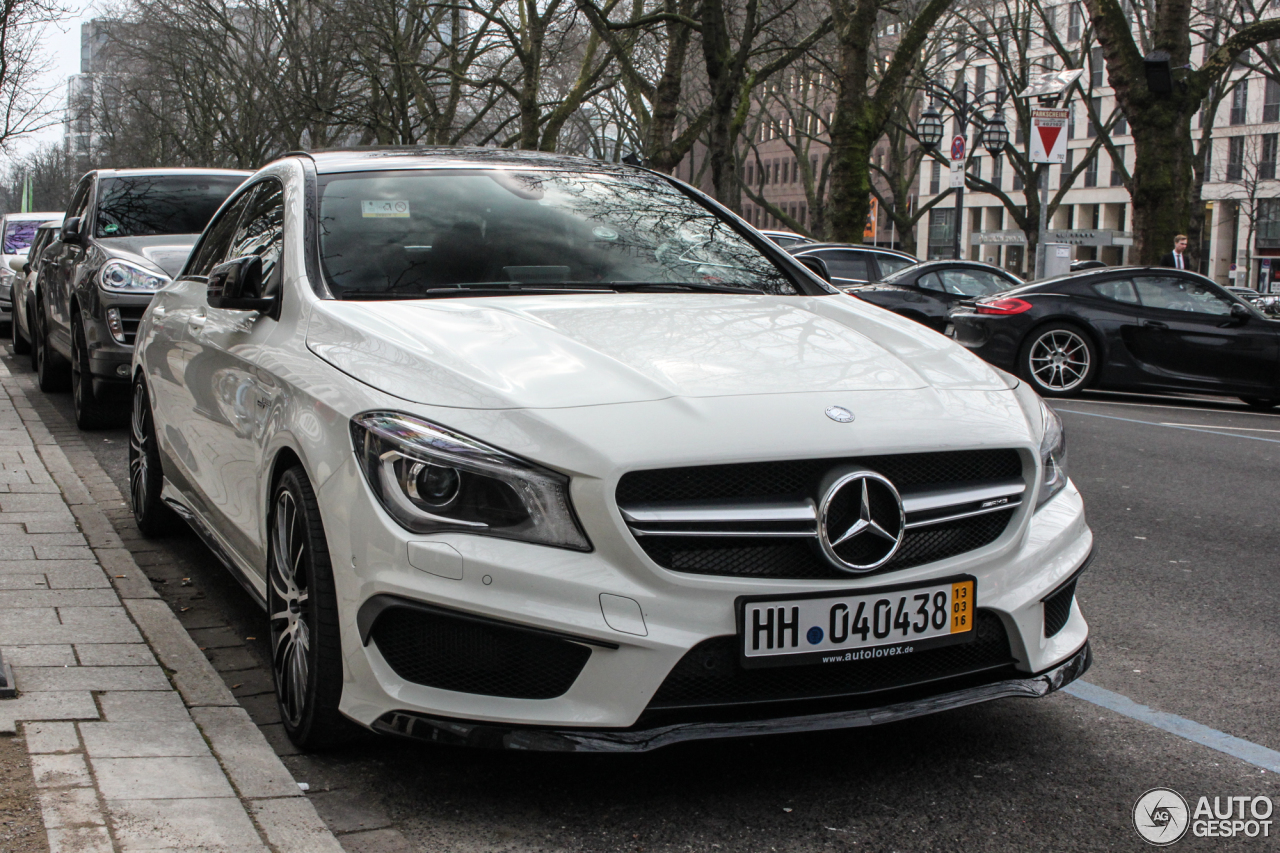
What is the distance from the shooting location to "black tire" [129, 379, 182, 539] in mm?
6031

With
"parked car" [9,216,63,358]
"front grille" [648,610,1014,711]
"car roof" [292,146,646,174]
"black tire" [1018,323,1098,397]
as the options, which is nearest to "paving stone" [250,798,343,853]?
"front grille" [648,610,1014,711]

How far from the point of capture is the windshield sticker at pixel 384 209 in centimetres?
452

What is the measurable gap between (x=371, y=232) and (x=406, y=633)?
1.66 m

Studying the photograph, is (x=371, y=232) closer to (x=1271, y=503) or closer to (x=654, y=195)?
(x=654, y=195)

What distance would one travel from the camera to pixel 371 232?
175 inches

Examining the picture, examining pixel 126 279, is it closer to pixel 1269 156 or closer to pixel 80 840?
pixel 80 840

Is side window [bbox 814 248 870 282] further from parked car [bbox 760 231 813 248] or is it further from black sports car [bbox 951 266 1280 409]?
black sports car [bbox 951 266 1280 409]

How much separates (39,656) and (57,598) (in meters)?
0.76

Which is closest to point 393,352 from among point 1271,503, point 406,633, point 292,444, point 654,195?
point 292,444

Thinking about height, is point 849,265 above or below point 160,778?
above

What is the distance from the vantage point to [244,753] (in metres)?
3.52

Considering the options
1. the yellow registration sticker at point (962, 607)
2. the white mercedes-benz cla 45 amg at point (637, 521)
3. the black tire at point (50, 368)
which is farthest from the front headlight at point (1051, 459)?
the black tire at point (50, 368)

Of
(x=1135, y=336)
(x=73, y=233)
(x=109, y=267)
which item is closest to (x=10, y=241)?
(x=73, y=233)

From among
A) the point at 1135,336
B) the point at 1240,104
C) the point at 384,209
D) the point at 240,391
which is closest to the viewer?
the point at 240,391
